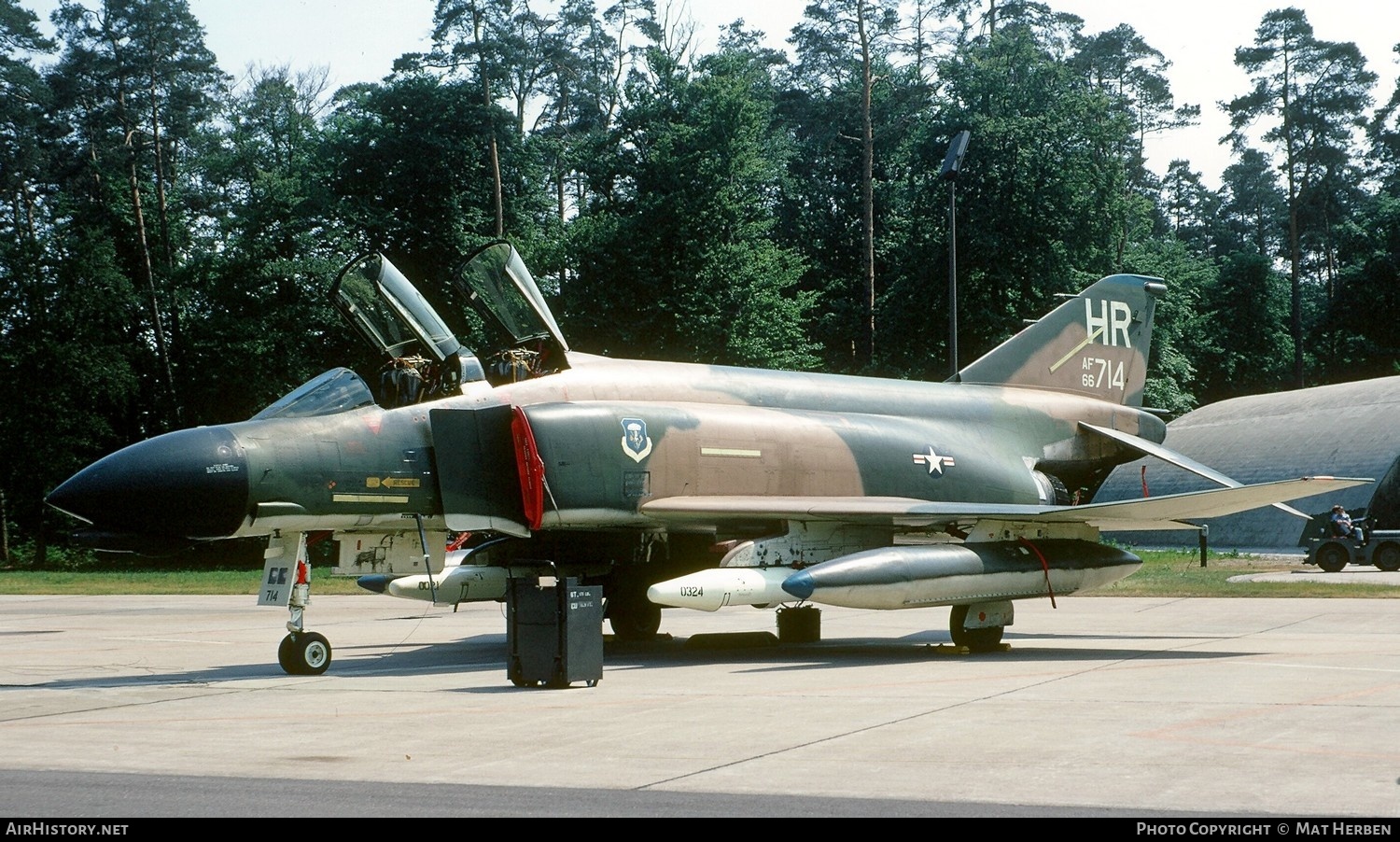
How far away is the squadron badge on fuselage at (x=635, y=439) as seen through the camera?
1344 centimetres

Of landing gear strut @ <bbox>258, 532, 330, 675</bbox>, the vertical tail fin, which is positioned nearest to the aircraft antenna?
landing gear strut @ <bbox>258, 532, 330, 675</bbox>

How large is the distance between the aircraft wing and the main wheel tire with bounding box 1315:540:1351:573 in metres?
17.2

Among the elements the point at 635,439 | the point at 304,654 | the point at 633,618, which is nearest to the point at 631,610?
the point at 633,618

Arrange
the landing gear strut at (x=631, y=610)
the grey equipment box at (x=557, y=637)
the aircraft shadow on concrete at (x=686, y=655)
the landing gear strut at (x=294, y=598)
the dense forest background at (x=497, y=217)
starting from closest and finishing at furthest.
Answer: the grey equipment box at (x=557, y=637), the landing gear strut at (x=294, y=598), the aircraft shadow on concrete at (x=686, y=655), the landing gear strut at (x=631, y=610), the dense forest background at (x=497, y=217)

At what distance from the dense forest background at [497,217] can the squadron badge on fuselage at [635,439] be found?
27.2 metres

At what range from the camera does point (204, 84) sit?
56188 millimetres

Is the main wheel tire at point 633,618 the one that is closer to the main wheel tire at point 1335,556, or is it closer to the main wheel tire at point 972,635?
the main wheel tire at point 972,635

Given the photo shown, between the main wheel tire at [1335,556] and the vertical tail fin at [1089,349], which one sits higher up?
the vertical tail fin at [1089,349]

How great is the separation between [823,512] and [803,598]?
126cm

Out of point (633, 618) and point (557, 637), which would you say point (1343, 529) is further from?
point (557, 637)

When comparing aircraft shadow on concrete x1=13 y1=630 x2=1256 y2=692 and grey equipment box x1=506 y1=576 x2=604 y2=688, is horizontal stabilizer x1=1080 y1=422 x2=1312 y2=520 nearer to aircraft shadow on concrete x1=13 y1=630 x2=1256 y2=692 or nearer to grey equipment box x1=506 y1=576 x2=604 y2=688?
aircraft shadow on concrete x1=13 y1=630 x2=1256 y2=692

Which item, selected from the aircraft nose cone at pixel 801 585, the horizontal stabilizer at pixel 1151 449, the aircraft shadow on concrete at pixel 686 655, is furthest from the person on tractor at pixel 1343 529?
the aircraft nose cone at pixel 801 585

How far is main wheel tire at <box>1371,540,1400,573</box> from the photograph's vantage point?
95.0 feet

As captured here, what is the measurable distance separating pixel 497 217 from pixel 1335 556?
27.5 meters
